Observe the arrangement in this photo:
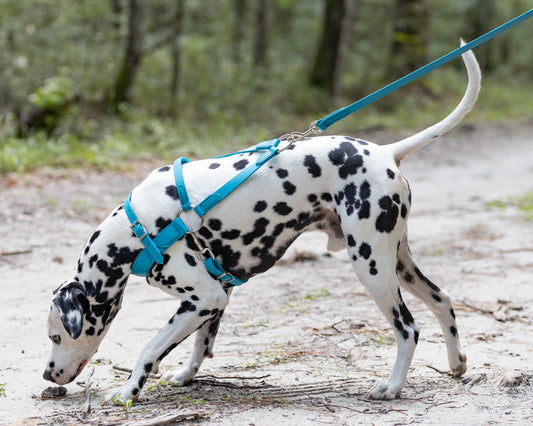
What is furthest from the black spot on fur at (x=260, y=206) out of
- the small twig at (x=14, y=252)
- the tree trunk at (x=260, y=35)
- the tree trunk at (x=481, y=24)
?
the tree trunk at (x=481, y=24)

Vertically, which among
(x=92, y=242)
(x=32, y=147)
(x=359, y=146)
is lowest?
(x=32, y=147)

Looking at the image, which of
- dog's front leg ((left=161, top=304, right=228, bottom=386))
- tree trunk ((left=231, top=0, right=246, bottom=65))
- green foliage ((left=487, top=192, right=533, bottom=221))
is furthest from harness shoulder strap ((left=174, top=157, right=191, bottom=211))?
tree trunk ((left=231, top=0, right=246, bottom=65))

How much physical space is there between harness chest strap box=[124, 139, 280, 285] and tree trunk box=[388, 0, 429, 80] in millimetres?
17483

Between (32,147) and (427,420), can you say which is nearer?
(427,420)

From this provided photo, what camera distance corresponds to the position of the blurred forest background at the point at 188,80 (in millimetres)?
12500

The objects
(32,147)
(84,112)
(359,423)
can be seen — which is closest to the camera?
(359,423)

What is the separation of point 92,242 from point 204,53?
16528 mm

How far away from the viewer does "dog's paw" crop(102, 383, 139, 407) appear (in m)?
3.50

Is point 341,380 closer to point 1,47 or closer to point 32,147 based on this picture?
point 32,147

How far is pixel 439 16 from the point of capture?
99.7 feet

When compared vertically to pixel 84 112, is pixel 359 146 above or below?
above

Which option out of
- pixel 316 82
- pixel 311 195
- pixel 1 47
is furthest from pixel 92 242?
pixel 316 82

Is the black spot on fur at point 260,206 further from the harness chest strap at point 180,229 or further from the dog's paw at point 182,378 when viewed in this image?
the dog's paw at point 182,378

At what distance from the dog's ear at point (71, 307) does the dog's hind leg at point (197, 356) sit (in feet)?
2.27
